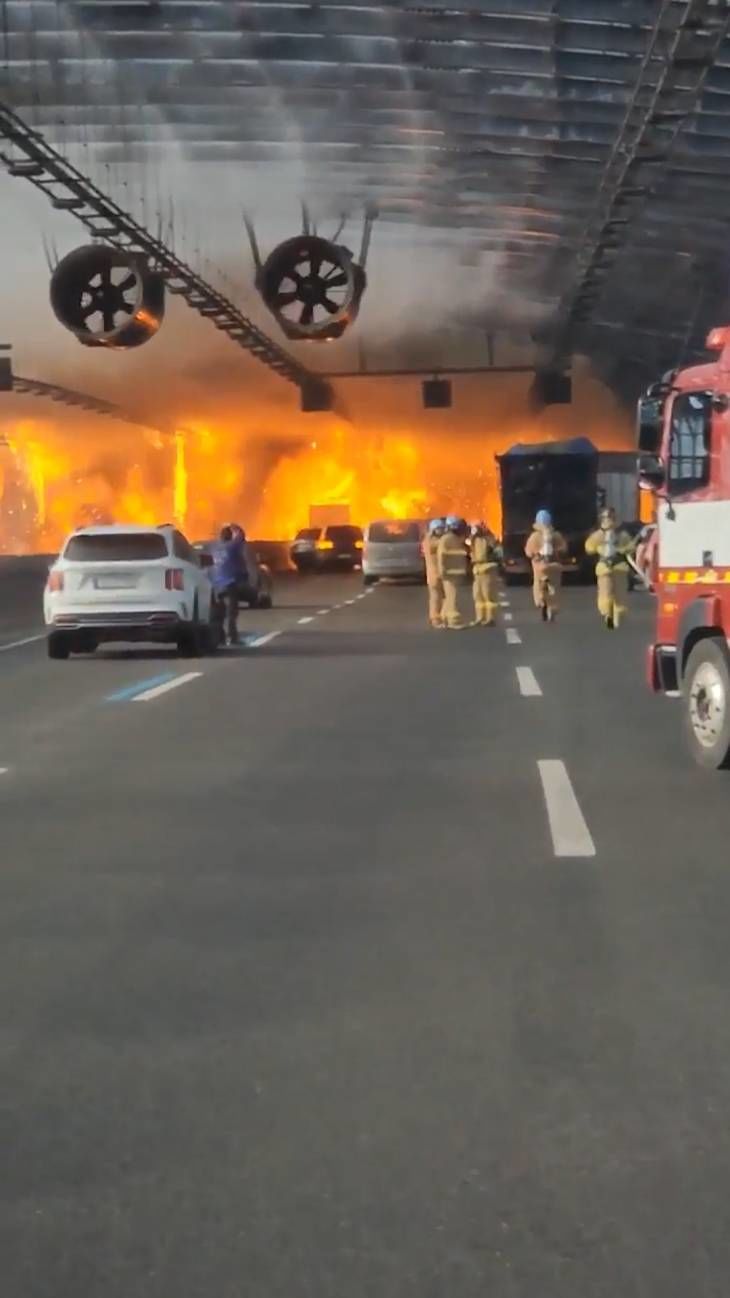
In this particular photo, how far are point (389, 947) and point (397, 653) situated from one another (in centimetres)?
1610

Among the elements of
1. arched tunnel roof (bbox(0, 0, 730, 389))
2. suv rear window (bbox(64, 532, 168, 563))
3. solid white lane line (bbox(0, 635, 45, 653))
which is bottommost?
solid white lane line (bbox(0, 635, 45, 653))

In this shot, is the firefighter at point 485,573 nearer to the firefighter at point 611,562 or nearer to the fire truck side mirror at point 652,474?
the firefighter at point 611,562

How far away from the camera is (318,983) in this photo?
6.17 meters

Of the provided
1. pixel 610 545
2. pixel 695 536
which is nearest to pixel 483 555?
pixel 610 545

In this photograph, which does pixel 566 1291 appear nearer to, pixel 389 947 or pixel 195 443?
pixel 389 947

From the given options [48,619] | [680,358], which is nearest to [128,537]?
[48,619]

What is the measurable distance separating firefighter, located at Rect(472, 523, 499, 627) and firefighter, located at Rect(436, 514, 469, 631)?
0.73ft

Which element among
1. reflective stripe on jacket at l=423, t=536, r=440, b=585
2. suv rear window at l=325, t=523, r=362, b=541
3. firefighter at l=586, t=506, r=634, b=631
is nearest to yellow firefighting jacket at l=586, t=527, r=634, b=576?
firefighter at l=586, t=506, r=634, b=631

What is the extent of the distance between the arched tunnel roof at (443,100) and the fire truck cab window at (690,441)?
12.0 metres

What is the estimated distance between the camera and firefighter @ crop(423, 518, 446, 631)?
28078mm

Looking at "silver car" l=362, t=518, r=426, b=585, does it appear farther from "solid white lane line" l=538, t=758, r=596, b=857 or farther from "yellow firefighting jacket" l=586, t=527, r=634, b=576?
"solid white lane line" l=538, t=758, r=596, b=857

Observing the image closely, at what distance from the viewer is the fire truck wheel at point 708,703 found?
36.0 feet

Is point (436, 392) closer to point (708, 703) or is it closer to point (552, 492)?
point (552, 492)

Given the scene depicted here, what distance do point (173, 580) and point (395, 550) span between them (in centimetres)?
2747
